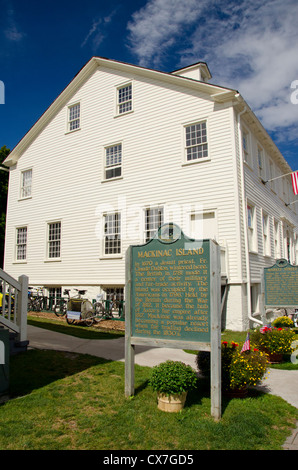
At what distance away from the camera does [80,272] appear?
18016 mm

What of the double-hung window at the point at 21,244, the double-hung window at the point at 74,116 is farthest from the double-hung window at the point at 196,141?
the double-hung window at the point at 21,244

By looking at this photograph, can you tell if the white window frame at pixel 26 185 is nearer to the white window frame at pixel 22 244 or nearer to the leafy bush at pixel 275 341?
the white window frame at pixel 22 244

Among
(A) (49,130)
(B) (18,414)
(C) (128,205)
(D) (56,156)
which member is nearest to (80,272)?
(C) (128,205)

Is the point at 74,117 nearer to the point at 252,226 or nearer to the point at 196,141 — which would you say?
the point at 196,141

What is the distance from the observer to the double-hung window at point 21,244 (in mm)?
21359

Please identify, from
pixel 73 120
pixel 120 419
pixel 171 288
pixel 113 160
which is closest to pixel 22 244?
pixel 73 120

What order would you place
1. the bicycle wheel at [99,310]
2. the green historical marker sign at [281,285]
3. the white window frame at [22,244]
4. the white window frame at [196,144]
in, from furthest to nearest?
the white window frame at [22,244] → the bicycle wheel at [99,310] → the white window frame at [196,144] → the green historical marker sign at [281,285]

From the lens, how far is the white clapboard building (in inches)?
558

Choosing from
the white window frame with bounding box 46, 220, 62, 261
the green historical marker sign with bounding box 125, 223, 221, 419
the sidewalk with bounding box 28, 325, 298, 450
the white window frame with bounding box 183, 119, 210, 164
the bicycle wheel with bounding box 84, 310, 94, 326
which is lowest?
the sidewalk with bounding box 28, 325, 298, 450

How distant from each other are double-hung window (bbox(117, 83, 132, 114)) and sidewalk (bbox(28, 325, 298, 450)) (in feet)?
38.4

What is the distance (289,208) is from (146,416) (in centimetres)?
2263

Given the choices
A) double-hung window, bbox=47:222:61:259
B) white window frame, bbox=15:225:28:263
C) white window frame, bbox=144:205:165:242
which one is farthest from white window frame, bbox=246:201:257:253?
white window frame, bbox=15:225:28:263

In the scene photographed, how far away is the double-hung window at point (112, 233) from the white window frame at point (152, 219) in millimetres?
1601

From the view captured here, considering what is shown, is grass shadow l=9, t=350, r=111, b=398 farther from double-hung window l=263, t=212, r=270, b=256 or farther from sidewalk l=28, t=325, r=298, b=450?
double-hung window l=263, t=212, r=270, b=256
